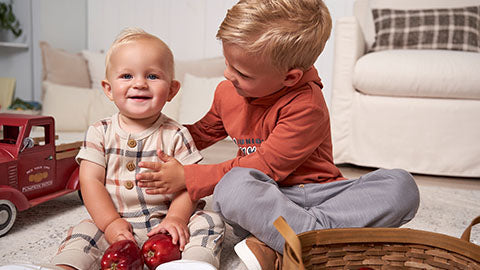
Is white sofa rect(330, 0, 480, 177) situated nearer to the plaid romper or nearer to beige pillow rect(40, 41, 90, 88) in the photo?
the plaid romper

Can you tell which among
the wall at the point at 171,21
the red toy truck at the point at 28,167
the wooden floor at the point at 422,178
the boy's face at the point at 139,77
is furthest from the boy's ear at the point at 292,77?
the wall at the point at 171,21

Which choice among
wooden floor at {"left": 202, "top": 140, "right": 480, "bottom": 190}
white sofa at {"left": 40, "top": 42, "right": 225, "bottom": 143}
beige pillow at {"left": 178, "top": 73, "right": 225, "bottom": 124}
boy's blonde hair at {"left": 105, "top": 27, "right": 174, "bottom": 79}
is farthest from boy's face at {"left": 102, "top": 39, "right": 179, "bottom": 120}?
beige pillow at {"left": 178, "top": 73, "right": 225, "bottom": 124}

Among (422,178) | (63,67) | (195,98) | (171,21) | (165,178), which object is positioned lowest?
(422,178)

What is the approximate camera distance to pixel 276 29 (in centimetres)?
75

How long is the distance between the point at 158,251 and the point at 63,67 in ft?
7.54

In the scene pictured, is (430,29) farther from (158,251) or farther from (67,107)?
(67,107)

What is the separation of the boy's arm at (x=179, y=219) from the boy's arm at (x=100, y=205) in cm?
6

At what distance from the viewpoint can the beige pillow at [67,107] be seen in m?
2.38

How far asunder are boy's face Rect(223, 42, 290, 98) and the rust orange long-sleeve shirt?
0.04 meters

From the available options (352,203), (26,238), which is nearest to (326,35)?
(352,203)

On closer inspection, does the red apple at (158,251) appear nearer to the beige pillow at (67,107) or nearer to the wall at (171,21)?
the beige pillow at (67,107)

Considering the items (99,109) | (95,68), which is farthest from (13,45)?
(99,109)

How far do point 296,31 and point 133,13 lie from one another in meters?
2.56

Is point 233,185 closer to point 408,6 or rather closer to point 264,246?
point 264,246
